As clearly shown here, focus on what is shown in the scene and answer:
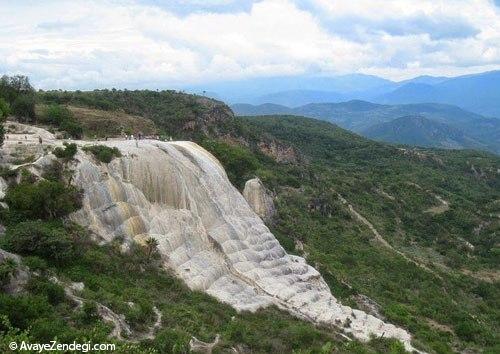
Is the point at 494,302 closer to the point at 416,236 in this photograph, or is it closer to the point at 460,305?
the point at 460,305

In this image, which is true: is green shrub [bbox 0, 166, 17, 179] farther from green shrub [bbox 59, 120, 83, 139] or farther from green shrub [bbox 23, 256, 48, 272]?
green shrub [bbox 59, 120, 83, 139]

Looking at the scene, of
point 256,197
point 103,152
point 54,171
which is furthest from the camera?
point 256,197

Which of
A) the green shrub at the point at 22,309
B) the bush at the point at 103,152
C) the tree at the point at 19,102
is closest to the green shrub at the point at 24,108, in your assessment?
the tree at the point at 19,102

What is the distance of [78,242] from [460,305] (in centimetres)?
3907

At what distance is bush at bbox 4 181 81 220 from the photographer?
27.9 m

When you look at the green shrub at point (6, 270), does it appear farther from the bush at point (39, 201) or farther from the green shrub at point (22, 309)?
the bush at point (39, 201)

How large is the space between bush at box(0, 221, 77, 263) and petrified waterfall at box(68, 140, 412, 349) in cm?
389

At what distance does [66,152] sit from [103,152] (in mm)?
2647

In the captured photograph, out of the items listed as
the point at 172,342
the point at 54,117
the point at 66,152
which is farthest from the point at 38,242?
the point at 54,117

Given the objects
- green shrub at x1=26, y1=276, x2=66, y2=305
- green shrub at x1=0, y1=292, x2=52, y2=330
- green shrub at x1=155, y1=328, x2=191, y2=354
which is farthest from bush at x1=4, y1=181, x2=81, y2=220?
green shrub at x1=155, y1=328, x2=191, y2=354

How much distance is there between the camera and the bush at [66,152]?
32.0 metres

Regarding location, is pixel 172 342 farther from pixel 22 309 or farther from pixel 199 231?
pixel 199 231

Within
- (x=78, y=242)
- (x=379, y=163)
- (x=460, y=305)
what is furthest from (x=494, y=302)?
(x=379, y=163)

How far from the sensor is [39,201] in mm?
28250
